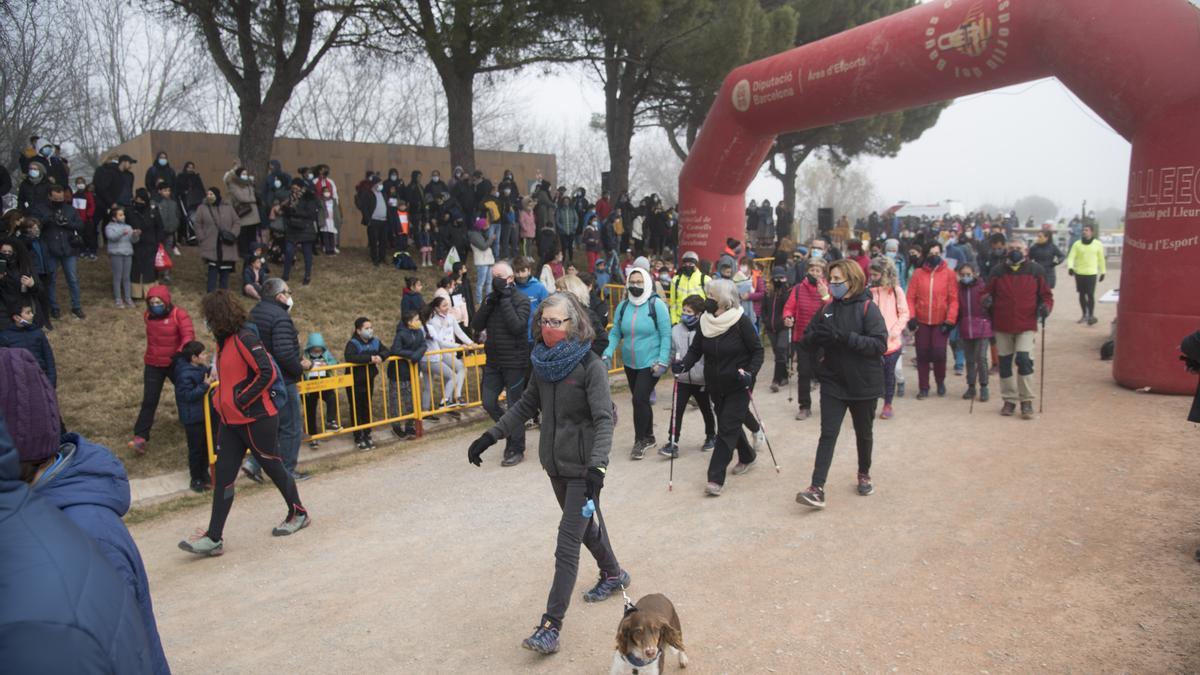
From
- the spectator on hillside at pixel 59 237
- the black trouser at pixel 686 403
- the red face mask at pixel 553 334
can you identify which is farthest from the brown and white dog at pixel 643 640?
the spectator on hillside at pixel 59 237

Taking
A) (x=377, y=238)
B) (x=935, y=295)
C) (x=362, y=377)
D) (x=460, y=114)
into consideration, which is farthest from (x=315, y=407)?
(x=460, y=114)

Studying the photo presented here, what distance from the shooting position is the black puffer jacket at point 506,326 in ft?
25.2

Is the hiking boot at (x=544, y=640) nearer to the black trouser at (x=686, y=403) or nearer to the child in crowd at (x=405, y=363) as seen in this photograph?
the black trouser at (x=686, y=403)

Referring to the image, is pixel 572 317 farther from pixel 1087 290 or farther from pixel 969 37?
pixel 1087 290

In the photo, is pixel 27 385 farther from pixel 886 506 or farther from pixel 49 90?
pixel 49 90

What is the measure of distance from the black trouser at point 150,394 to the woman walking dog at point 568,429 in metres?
5.15

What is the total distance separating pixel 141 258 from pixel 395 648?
10.0 m

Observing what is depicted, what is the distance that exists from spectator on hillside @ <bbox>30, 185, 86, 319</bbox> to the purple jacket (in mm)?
11316

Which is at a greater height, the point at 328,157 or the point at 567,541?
the point at 328,157

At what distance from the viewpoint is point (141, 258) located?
1223cm

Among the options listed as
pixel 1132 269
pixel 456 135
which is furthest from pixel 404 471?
Result: pixel 456 135

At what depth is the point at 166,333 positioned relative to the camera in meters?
8.02

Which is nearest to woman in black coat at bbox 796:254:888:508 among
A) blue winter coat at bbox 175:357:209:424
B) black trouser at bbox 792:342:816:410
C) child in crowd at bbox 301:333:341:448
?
black trouser at bbox 792:342:816:410

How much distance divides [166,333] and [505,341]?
10.9ft
